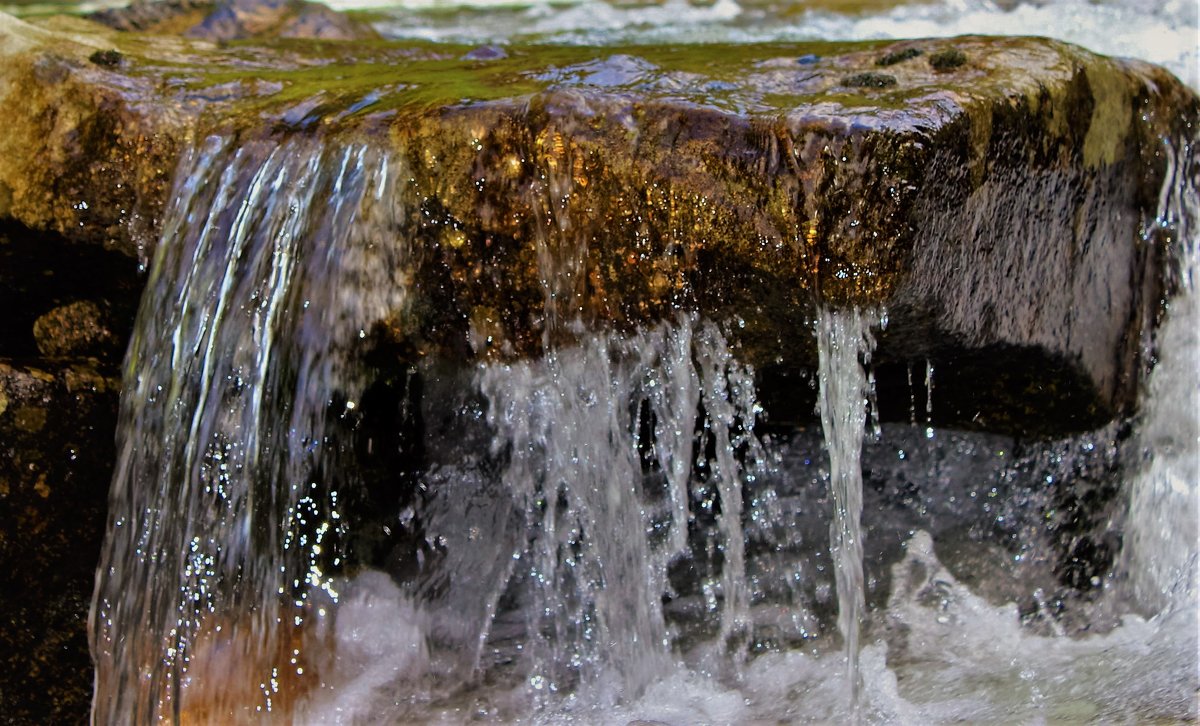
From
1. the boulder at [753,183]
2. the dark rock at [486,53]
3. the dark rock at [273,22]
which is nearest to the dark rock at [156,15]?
the dark rock at [273,22]

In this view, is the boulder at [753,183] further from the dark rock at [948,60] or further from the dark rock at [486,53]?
the dark rock at [486,53]

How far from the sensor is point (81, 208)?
290cm

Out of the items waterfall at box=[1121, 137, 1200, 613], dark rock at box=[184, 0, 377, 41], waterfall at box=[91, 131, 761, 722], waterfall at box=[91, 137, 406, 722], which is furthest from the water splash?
dark rock at box=[184, 0, 377, 41]

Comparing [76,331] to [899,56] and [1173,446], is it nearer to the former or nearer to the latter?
[899,56]

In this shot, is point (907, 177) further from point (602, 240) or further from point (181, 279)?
point (181, 279)

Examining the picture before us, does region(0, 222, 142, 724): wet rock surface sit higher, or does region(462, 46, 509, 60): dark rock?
region(462, 46, 509, 60): dark rock

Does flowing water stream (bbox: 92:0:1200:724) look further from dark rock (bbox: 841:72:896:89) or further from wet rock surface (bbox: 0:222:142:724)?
dark rock (bbox: 841:72:896:89)

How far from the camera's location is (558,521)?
2.97m

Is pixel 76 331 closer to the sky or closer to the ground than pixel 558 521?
closer to the sky

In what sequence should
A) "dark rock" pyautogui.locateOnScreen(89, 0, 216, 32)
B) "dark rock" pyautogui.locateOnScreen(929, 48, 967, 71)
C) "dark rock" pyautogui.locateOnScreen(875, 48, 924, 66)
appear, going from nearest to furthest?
"dark rock" pyautogui.locateOnScreen(929, 48, 967, 71) < "dark rock" pyautogui.locateOnScreen(875, 48, 924, 66) < "dark rock" pyautogui.locateOnScreen(89, 0, 216, 32)

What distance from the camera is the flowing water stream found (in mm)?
2678

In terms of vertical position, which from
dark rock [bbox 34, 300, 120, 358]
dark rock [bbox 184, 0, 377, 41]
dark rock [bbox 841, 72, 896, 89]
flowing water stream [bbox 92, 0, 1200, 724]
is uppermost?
dark rock [bbox 184, 0, 377, 41]

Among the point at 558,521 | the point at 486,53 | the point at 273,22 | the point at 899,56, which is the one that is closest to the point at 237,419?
the point at 558,521

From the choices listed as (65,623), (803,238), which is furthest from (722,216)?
(65,623)
